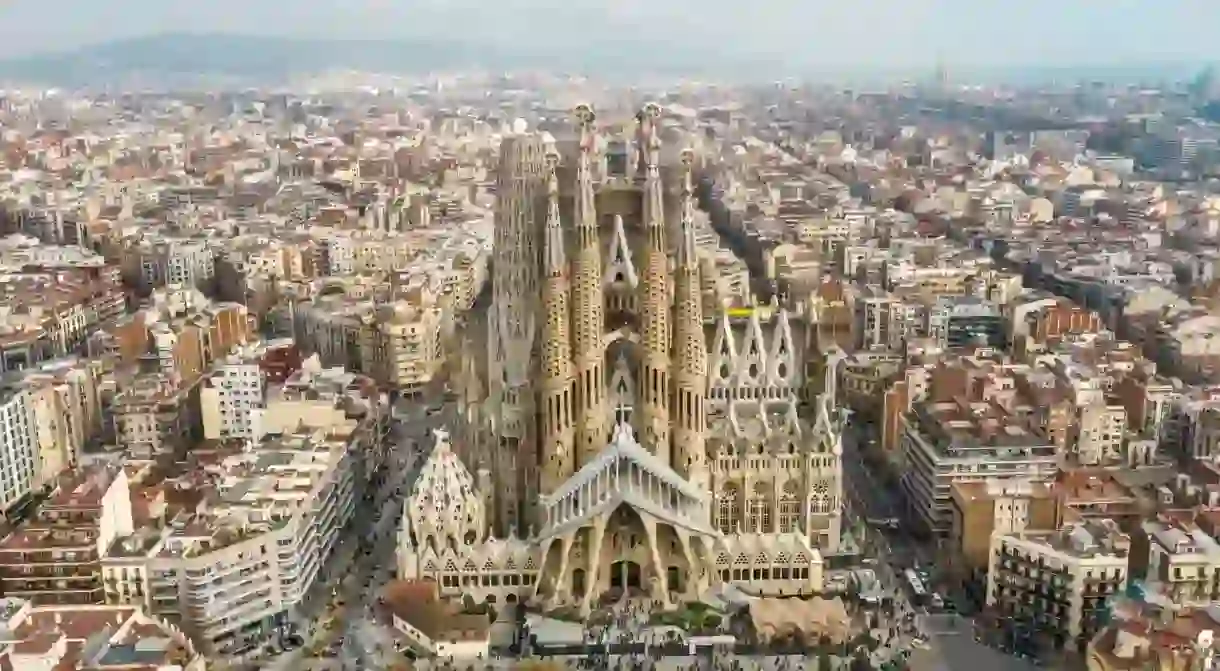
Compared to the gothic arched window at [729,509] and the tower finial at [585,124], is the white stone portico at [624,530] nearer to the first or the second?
the gothic arched window at [729,509]

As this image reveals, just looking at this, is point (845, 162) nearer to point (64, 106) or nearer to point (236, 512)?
point (64, 106)

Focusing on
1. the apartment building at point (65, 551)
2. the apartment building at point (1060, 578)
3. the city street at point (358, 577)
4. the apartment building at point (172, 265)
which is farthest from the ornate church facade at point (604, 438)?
the apartment building at point (172, 265)

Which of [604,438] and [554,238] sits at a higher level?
[554,238]

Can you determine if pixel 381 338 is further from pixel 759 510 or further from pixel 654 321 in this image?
pixel 759 510

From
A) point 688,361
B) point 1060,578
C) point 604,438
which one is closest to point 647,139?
point 688,361

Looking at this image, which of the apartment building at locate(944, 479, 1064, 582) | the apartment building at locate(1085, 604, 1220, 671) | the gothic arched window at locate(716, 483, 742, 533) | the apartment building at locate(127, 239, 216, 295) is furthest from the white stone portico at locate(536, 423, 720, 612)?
the apartment building at locate(127, 239, 216, 295)

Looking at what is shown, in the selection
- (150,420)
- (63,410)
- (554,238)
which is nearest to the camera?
(554,238)

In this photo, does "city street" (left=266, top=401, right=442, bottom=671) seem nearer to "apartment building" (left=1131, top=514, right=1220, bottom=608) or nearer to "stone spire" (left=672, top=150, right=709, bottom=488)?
"stone spire" (left=672, top=150, right=709, bottom=488)

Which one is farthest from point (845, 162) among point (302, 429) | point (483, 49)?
point (302, 429)
